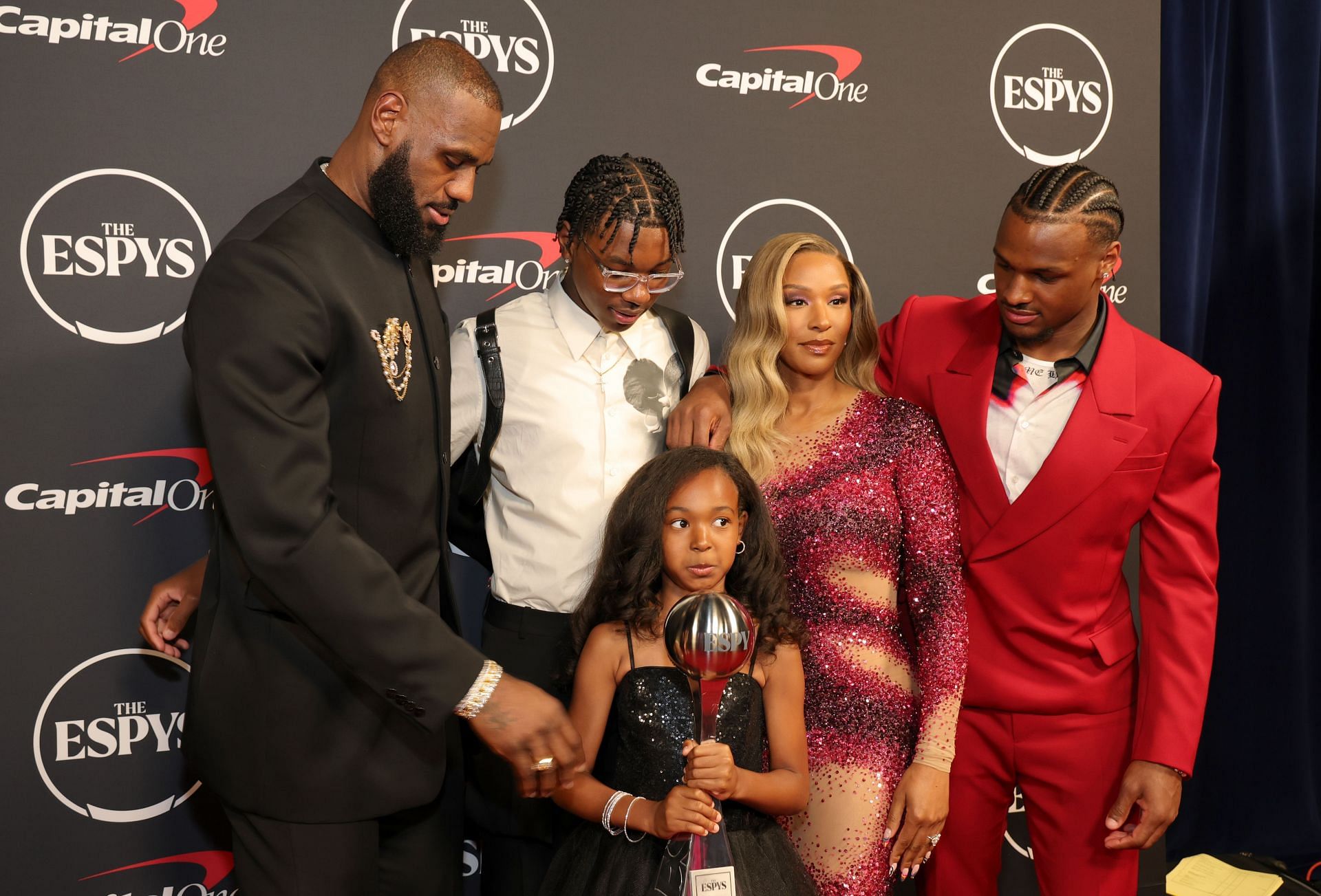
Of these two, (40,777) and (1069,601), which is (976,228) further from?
(40,777)

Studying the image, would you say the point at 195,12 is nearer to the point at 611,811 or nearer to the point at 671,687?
the point at 671,687

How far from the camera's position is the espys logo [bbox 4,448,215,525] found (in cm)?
246

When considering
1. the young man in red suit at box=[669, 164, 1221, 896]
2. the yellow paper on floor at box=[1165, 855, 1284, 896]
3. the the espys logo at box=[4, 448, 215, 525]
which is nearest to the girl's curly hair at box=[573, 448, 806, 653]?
the young man in red suit at box=[669, 164, 1221, 896]

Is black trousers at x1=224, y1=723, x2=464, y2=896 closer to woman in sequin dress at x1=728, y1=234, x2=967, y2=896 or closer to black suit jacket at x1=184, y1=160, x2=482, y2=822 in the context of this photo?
black suit jacket at x1=184, y1=160, x2=482, y2=822

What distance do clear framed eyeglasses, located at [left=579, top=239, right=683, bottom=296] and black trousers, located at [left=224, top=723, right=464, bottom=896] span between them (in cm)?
99

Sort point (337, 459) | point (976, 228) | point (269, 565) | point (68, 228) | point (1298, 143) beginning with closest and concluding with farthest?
1. point (269, 565)
2. point (337, 459)
3. point (68, 228)
4. point (976, 228)
5. point (1298, 143)

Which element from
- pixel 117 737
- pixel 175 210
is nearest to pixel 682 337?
pixel 175 210

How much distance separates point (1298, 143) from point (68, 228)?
12.6 ft

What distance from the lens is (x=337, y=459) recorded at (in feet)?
5.77

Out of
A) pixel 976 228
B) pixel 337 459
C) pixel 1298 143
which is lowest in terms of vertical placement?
pixel 337 459

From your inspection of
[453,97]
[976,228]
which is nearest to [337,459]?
[453,97]

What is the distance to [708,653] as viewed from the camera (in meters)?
1.69

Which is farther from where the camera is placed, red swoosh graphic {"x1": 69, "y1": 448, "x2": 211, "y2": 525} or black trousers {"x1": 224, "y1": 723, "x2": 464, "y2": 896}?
red swoosh graphic {"x1": 69, "y1": 448, "x2": 211, "y2": 525}

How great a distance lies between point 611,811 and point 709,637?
1.57ft
